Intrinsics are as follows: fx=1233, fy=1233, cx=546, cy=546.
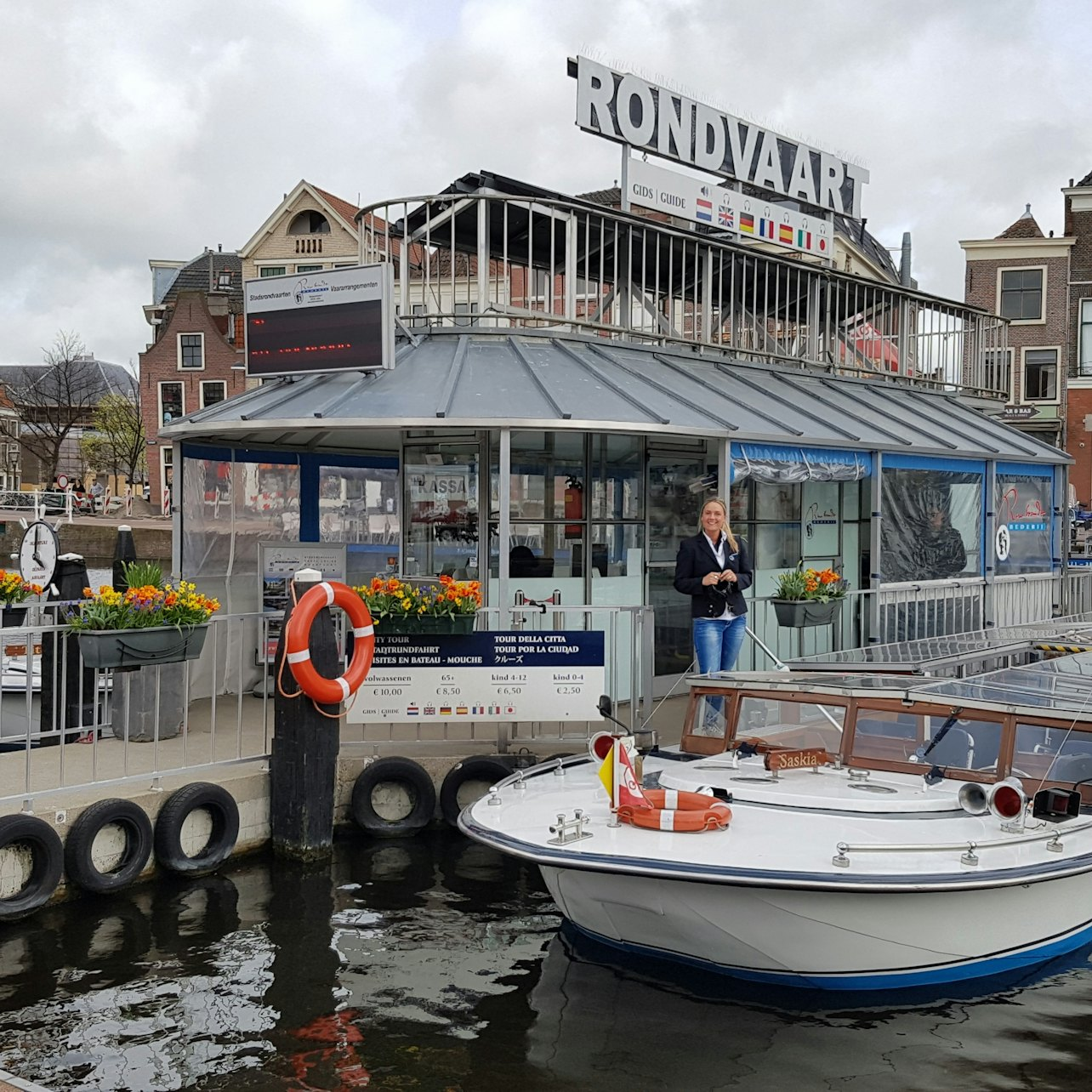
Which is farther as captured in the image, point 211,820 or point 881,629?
point 881,629

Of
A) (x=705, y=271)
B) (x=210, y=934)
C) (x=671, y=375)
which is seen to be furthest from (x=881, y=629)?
(x=210, y=934)

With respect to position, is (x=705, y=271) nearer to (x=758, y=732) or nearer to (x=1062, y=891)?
(x=758, y=732)

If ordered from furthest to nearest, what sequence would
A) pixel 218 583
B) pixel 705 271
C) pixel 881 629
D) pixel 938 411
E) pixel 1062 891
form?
pixel 938 411
pixel 705 271
pixel 881 629
pixel 218 583
pixel 1062 891

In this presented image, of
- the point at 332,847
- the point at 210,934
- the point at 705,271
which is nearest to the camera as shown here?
the point at 210,934

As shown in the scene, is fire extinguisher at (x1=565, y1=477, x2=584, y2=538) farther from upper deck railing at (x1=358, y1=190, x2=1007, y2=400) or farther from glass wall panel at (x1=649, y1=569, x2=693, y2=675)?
upper deck railing at (x1=358, y1=190, x2=1007, y2=400)

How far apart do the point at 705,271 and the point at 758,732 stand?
8.33 metres

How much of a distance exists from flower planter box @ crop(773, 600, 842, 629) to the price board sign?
2.71 metres

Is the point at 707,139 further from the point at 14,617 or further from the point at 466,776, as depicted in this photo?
the point at 14,617

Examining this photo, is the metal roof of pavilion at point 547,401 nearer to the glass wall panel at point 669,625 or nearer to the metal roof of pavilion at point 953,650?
the glass wall panel at point 669,625

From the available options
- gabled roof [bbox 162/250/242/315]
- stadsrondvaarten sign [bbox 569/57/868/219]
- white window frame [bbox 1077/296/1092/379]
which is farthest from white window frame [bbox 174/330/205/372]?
stadsrondvaarten sign [bbox 569/57/868/219]

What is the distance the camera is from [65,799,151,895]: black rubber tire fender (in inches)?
339

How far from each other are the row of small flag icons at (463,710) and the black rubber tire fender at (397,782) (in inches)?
17.2

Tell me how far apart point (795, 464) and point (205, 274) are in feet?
173

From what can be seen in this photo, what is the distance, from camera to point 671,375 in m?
14.2
